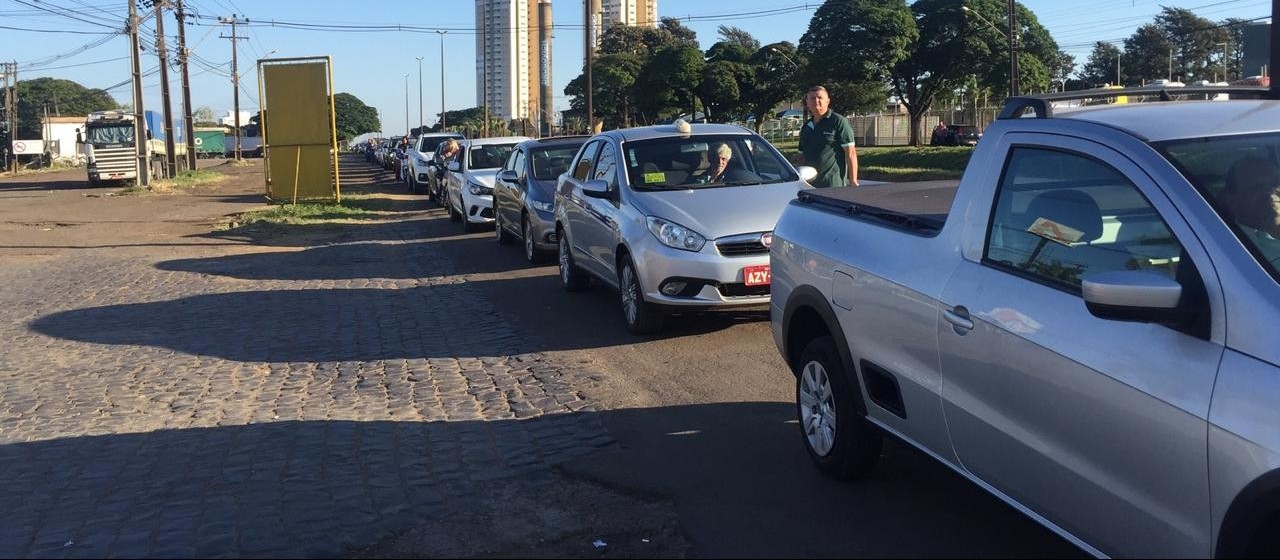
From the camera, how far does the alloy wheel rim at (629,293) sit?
8.56 metres

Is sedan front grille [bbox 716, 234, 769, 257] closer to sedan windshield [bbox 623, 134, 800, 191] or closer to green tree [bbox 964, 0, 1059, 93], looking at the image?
sedan windshield [bbox 623, 134, 800, 191]

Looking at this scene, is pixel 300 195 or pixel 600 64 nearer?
pixel 300 195

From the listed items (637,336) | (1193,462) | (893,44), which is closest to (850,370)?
(1193,462)

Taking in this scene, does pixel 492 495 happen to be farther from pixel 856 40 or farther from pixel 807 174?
pixel 856 40

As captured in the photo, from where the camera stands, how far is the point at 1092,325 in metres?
3.12

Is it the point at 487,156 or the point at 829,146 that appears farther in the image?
the point at 487,156

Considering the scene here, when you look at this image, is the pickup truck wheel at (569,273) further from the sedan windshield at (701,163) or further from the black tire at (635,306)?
the black tire at (635,306)

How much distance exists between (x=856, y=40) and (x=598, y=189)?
44.7 metres

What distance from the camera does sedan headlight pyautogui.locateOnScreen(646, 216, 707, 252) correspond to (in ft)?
26.2

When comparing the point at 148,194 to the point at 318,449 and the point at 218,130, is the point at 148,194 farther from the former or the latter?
the point at 218,130

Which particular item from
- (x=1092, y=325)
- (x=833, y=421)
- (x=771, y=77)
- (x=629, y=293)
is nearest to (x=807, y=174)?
(x=629, y=293)

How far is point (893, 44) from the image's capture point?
51094mm

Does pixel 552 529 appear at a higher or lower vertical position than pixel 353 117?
lower

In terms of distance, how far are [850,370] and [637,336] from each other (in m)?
4.14
